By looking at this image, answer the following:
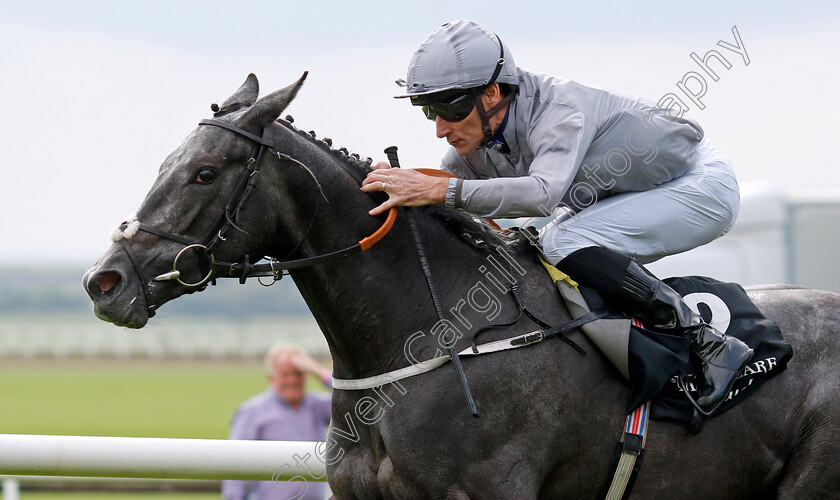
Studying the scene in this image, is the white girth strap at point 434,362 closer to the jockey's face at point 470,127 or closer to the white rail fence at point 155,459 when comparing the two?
the jockey's face at point 470,127

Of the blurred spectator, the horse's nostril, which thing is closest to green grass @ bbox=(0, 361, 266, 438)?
the blurred spectator

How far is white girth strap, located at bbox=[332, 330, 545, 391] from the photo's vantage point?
3.49 m

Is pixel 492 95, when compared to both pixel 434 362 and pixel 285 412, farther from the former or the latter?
pixel 285 412

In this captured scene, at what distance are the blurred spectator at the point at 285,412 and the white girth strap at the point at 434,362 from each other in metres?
2.99

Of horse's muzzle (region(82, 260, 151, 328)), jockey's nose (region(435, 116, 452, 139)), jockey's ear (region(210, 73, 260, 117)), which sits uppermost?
jockey's ear (region(210, 73, 260, 117))

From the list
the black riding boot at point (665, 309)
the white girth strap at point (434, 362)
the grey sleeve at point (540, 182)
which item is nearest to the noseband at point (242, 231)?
the grey sleeve at point (540, 182)

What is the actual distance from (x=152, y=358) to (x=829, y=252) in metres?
46.8

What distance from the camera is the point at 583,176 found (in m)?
3.83

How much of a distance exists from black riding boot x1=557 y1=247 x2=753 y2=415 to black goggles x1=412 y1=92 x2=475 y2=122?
67 cm

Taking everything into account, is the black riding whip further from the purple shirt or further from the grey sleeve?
the purple shirt

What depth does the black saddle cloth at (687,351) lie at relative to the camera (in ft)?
11.7

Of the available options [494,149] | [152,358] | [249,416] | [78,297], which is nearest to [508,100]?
[494,149]

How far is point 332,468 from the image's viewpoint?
142 inches

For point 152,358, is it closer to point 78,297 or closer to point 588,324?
point 78,297
